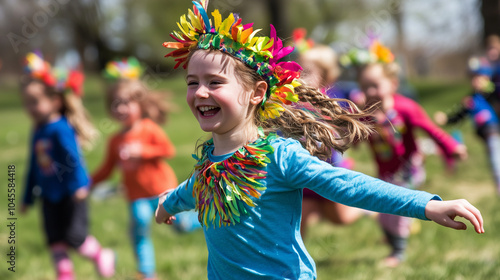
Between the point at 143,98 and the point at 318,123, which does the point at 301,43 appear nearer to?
the point at 143,98

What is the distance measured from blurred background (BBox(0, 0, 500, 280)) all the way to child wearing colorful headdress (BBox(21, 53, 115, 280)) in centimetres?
31

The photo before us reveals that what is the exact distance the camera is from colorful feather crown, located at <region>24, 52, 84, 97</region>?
5.02 meters

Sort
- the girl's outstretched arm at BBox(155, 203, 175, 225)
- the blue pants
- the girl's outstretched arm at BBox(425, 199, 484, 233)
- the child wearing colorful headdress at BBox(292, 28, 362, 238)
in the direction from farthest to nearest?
the child wearing colorful headdress at BBox(292, 28, 362, 238) → the blue pants → the girl's outstretched arm at BBox(155, 203, 175, 225) → the girl's outstretched arm at BBox(425, 199, 484, 233)

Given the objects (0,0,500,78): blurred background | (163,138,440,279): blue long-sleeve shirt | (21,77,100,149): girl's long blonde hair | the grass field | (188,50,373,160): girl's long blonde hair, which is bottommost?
the grass field

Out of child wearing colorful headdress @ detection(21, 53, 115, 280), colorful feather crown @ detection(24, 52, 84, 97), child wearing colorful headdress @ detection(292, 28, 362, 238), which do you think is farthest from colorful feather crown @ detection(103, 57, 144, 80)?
child wearing colorful headdress @ detection(292, 28, 362, 238)

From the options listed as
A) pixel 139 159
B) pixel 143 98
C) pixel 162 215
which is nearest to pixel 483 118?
pixel 143 98

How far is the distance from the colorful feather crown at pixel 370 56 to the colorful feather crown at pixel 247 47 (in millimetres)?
2519

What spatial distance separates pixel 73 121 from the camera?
510 cm

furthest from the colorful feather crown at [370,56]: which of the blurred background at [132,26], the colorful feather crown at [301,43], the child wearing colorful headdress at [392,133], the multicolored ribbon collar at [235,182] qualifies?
the blurred background at [132,26]

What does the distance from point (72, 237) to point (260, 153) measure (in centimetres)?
310

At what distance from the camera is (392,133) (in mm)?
4848

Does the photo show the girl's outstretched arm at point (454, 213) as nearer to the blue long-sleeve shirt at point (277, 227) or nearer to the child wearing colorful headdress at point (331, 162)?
the blue long-sleeve shirt at point (277, 227)

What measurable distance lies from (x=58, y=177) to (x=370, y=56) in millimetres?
2941

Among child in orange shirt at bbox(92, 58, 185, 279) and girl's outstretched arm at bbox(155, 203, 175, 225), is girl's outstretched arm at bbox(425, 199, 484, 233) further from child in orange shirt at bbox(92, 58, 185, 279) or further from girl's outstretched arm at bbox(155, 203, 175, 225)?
child in orange shirt at bbox(92, 58, 185, 279)
